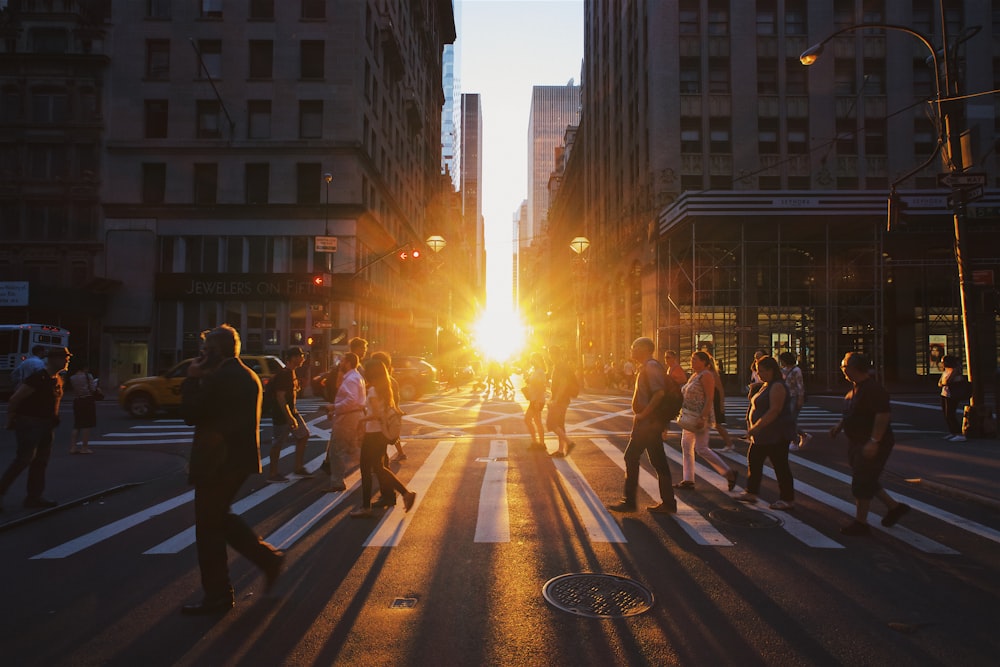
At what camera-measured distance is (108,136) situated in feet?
113

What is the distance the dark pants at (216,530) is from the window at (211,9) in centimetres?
3827

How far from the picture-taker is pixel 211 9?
112 feet

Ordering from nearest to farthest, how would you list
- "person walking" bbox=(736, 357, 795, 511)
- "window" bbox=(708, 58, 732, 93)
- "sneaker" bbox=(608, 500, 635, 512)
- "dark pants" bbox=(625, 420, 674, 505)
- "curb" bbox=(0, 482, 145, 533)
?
"curb" bbox=(0, 482, 145, 533) → "dark pants" bbox=(625, 420, 674, 505) → "sneaker" bbox=(608, 500, 635, 512) → "person walking" bbox=(736, 357, 795, 511) → "window" bbox=(708, 58, 732, 93)

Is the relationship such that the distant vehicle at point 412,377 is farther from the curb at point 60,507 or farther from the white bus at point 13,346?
the white bus at point 13,346

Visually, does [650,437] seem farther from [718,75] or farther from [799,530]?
[718,75]

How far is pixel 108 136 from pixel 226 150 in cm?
731

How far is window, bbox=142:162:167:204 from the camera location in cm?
3438

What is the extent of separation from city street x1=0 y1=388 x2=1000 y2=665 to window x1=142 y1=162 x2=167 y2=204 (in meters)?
30.1

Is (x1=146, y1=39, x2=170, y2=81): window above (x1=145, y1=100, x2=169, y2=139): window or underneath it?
above

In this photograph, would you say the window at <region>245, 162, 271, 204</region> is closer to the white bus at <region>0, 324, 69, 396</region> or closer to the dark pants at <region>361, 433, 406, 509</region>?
the white bus at <region>0, 324, 69, 396</region>

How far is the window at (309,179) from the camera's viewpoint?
33875 millimetres

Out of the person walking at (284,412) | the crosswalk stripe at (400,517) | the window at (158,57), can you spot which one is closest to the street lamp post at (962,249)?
the crosswalk stripe at (400,517)

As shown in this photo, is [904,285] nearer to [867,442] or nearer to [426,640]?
[867,442]

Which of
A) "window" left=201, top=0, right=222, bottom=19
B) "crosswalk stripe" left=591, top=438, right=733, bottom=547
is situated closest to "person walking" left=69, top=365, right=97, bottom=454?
"crosswalk stripe" left=591, top=438, right=733, bottom=547
